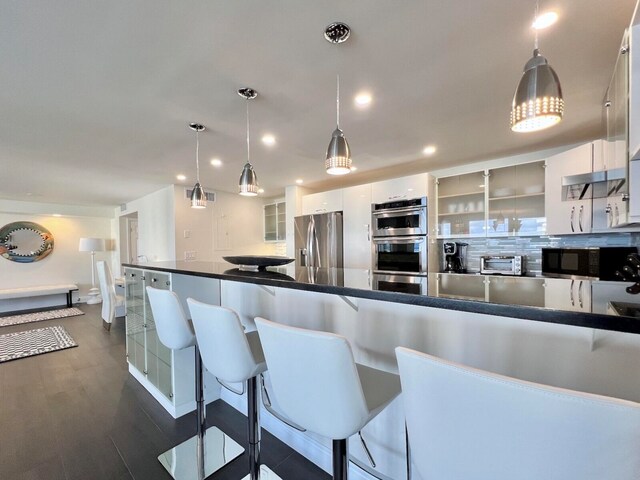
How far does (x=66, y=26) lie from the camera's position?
1281 millimetres

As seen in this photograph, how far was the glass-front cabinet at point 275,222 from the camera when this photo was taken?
214 inches

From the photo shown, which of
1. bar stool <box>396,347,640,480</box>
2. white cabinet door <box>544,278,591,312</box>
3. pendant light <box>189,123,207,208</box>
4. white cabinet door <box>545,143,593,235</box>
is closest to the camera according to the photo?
bar stool <box>396,347,640,480</box>

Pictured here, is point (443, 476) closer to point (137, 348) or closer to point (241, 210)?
point (137, 348)

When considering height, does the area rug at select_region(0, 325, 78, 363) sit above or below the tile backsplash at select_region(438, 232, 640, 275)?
below

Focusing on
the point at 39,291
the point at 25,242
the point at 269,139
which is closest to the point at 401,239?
the point at 269,139

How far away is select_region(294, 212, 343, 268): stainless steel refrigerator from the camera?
420 centimetres

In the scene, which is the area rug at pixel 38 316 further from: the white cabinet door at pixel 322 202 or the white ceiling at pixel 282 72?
the white cabinet door at pixel 322 202

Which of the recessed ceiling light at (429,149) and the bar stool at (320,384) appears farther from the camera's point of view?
the recessed ceiling light at (429,149)

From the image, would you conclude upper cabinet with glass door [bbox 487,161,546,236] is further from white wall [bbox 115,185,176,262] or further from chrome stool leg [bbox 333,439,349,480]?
white wall [bbox 115,185,176,262]

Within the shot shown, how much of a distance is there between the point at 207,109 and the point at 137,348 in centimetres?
221

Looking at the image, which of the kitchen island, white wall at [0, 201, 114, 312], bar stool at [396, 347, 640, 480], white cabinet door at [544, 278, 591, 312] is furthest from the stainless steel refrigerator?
white wall at [0, 201, 114, 312]

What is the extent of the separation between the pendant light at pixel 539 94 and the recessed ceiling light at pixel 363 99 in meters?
1.04

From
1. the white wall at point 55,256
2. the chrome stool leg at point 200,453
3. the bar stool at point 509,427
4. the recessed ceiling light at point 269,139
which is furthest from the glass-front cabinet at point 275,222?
the bar stool at point 509,427

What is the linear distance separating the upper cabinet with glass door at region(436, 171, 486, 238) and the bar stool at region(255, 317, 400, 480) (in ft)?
10.1
